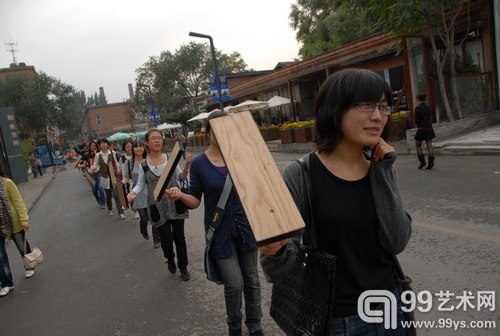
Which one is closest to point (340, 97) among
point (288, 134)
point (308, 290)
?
point (308, 290)

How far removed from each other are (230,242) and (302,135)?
15688 mm

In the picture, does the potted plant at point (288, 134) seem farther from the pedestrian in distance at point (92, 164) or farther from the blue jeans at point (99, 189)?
the blue jeans at point (99, 189)

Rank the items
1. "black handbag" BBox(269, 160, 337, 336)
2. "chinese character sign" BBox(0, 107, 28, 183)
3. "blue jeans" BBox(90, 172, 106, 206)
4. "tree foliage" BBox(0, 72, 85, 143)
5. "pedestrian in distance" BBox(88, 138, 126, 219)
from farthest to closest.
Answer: "tree foliage" BBox(0, 72, 85, 143) < "chinese character sign" BBox(0, 107, 28, 183) < "blue jeans" BBox(90, 172, 106, 206) < "pedestrian in distance" BBox(88, 138, 126, 219) < "black handbag" BBox(269, 160, 337, 336)

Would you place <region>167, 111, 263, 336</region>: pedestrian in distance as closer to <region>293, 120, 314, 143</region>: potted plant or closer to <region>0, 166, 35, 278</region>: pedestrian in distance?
<region>0, 166, 35, 278</region>: pedestrian in distance

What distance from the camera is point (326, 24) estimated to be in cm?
2803

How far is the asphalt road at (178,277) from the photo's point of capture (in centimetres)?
394

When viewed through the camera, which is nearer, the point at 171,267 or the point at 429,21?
the point at 171,267

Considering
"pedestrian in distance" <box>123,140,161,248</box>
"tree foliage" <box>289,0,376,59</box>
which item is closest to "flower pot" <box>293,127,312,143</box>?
"tree foliage" <box>289,0,376,59</box>

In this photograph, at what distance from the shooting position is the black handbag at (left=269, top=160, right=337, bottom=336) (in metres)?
1.59

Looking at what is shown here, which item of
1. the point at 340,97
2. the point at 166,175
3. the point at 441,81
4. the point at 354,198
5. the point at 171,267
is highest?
the point at 441,81

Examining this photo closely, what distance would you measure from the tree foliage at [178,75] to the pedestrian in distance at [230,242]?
186 ft

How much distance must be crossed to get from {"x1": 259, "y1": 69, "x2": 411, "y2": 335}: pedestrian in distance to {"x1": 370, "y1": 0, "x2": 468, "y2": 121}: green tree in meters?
11.8

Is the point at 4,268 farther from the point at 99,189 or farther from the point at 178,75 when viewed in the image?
the point at 178,75

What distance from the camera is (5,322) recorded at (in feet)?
15.6
